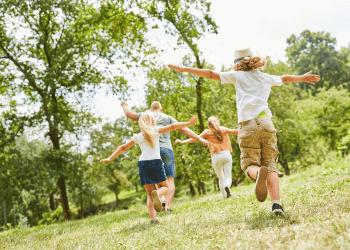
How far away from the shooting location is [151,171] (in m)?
4.56

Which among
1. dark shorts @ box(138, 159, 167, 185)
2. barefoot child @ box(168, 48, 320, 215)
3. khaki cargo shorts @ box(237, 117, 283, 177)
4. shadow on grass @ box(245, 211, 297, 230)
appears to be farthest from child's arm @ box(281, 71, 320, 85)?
dark shorts @ box(138, 159, 167, 185)

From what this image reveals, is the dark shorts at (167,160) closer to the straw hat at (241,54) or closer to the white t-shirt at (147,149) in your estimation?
the white t-shirt at (147,149)

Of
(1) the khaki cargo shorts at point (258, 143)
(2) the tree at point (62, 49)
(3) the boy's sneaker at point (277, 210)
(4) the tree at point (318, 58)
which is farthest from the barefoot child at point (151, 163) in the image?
(4) the tree at point (318, 58)

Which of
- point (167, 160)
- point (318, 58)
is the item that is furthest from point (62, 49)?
point (318, 58)

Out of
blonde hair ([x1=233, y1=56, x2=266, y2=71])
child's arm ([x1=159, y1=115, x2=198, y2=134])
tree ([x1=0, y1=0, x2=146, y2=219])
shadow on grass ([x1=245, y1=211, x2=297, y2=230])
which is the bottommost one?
shadow on grass ([x1=245, y1=211, x2=297, y2=230])

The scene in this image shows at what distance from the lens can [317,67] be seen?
50219mm

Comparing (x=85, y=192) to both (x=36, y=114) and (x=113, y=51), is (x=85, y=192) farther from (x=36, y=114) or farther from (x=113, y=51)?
(x=113, y=51)

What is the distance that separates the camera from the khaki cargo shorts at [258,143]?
11.4 ft

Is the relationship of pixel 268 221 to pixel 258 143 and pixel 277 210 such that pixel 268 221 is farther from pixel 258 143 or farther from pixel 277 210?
pixel 258 143

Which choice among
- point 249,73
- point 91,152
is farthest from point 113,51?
point 249,73

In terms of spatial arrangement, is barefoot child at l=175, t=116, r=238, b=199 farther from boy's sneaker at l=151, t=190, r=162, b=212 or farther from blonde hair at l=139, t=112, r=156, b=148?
boy's sneaker at l=151, t=190, r=162, b=212

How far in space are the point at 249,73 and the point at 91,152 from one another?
16.5 m

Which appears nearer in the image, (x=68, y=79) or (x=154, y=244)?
(x=154, y=244)

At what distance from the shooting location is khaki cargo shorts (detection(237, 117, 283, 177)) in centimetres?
Result: 348
